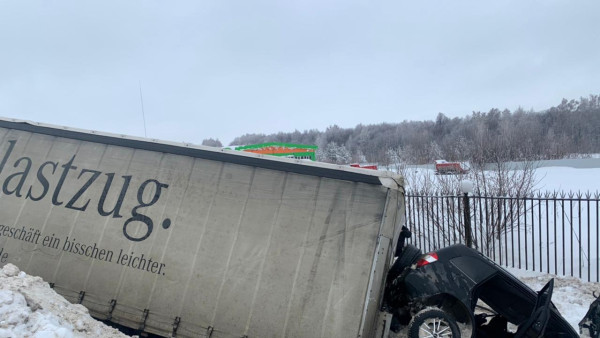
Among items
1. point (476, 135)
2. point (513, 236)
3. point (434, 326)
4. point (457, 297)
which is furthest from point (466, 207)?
point (476, 135)

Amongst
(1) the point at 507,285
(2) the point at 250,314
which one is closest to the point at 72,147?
(2) the point at 250,314

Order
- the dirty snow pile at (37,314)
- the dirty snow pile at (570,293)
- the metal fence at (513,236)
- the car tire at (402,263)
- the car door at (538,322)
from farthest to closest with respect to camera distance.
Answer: the metal fence at (513,236) < the dirty snow pile at (570,293) < the car tire at (402,263) < the car door at (538,322) < the dirty snow pile at (37,314)

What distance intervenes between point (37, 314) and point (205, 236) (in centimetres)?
216

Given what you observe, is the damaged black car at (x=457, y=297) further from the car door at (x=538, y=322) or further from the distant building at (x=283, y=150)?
the distant building at (x=283, y=150)

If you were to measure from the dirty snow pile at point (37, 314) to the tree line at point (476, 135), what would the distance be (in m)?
11.3

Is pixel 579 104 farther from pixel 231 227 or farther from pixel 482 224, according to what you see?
pixel 231 227

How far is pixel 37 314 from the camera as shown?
3650mm

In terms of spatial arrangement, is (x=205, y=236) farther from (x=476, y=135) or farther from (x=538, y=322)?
(x=476, y=135)

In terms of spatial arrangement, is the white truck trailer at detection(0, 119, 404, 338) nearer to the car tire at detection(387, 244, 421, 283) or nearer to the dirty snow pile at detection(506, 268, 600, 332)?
the car tire at detection(387, 244, 421, 283)

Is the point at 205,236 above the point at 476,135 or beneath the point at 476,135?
beneath

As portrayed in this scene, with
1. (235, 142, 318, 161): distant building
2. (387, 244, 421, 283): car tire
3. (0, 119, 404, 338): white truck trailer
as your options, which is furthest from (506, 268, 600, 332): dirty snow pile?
(235, 142, 318, 161): distant building

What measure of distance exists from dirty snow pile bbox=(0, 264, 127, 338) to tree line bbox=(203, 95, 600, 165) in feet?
37.1

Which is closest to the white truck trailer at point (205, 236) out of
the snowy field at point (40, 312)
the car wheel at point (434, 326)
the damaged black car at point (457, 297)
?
the car wheel at point (434, 326)

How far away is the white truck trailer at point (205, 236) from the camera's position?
16.0 feet
